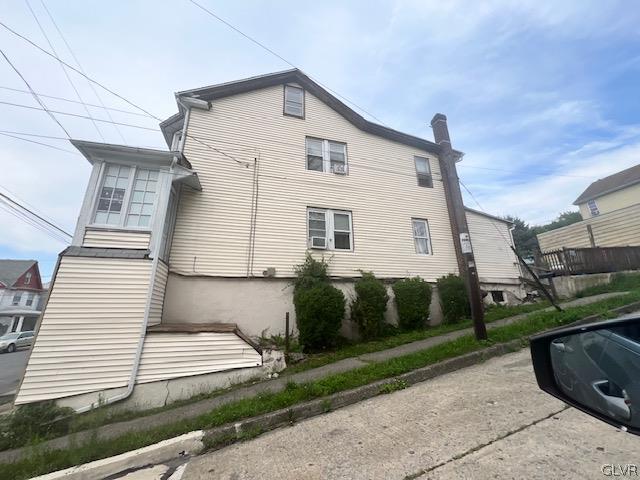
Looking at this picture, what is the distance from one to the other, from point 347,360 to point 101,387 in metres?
4.82

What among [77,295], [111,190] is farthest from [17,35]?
[77,295]

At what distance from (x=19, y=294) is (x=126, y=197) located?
135 feet

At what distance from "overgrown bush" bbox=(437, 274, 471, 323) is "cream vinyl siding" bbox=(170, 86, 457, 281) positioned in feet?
3.91

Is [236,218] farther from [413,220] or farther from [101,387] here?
[413,220]

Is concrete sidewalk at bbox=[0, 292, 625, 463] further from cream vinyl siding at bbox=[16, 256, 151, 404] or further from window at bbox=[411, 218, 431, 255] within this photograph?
window at bbox=[411, 218, 431, 255]

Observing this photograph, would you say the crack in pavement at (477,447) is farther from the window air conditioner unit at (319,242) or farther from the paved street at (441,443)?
the window air conditioner unit at (319,242)

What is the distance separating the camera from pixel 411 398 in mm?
3863

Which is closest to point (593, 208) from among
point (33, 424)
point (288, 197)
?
point (288, 197)

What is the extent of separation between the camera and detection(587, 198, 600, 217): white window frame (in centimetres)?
2437

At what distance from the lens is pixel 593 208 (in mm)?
24734

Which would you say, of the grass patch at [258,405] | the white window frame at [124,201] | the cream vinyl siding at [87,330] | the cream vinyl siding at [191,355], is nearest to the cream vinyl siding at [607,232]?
the grass patch at [258,405]

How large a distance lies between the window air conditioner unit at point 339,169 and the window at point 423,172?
3549 mm

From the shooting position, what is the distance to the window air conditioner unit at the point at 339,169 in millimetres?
10344

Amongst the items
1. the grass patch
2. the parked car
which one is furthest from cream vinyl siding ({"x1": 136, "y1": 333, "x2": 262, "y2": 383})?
the parked car
